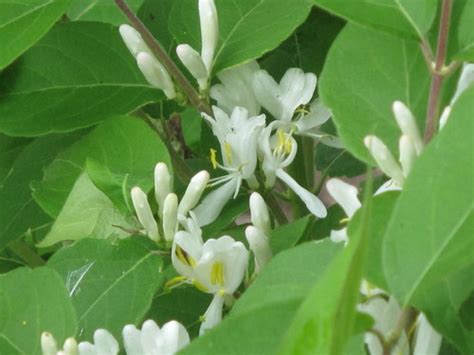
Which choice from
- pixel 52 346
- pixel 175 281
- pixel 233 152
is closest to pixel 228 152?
pixel 233 152

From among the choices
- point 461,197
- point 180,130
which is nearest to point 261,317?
point 461,197

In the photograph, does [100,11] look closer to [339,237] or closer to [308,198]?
[308,198]

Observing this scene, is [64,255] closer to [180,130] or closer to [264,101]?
[264,101]

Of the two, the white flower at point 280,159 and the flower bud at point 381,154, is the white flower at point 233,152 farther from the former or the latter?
the flower bud at point 381,154

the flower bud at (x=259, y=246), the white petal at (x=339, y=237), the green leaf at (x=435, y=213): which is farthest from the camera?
the flower bud at (x=259, y=246)

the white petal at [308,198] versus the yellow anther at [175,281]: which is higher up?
the yellow anther at [175,281]

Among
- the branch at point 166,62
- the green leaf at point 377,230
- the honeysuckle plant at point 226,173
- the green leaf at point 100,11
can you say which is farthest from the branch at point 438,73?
the green leaf at point 100,11
